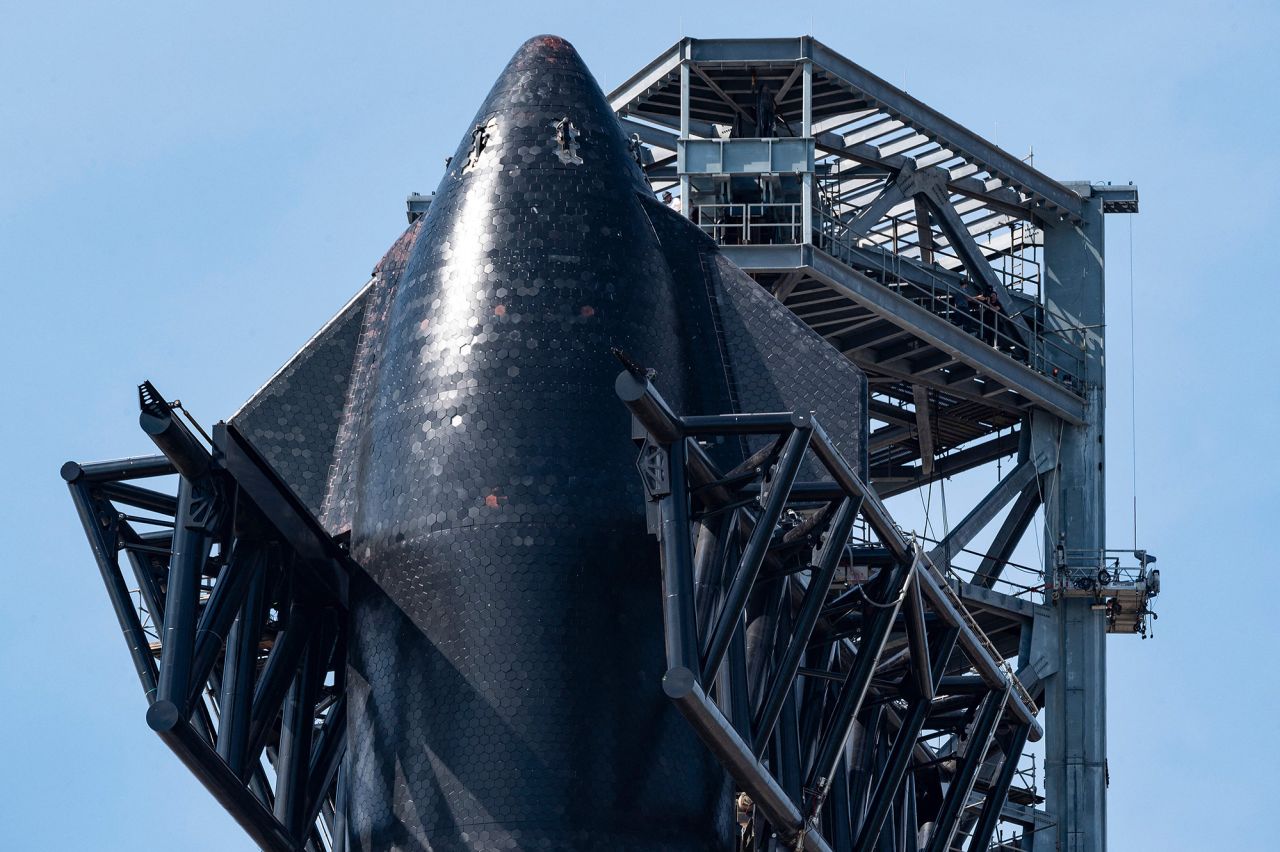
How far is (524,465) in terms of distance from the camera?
30812 millimetres

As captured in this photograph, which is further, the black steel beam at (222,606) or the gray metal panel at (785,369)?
the gray metal panel at (785,369)

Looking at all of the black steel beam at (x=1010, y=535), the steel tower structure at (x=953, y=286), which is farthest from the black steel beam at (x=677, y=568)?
the black steel beam at (x=1010, y=535)

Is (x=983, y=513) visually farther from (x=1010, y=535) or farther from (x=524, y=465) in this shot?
(x=524, y=465)

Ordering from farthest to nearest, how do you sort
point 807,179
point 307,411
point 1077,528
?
point 1077,528
point 807,179
point 307,411

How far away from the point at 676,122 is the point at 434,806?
31735 mm

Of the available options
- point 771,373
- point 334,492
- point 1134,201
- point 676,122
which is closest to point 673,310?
point 771,373

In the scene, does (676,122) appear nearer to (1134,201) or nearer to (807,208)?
(807,208)

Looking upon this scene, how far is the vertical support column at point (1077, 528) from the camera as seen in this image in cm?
5825

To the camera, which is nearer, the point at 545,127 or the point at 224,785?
the point at 224,785

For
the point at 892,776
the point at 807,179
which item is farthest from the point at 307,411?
the point at 807,179

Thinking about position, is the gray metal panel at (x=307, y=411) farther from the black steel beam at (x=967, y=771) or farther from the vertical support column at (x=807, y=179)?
the vertical support column at (x=807, y=179)

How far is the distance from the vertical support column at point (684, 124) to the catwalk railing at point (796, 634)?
18.2 m

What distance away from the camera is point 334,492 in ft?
109

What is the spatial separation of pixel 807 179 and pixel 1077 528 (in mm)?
10177
